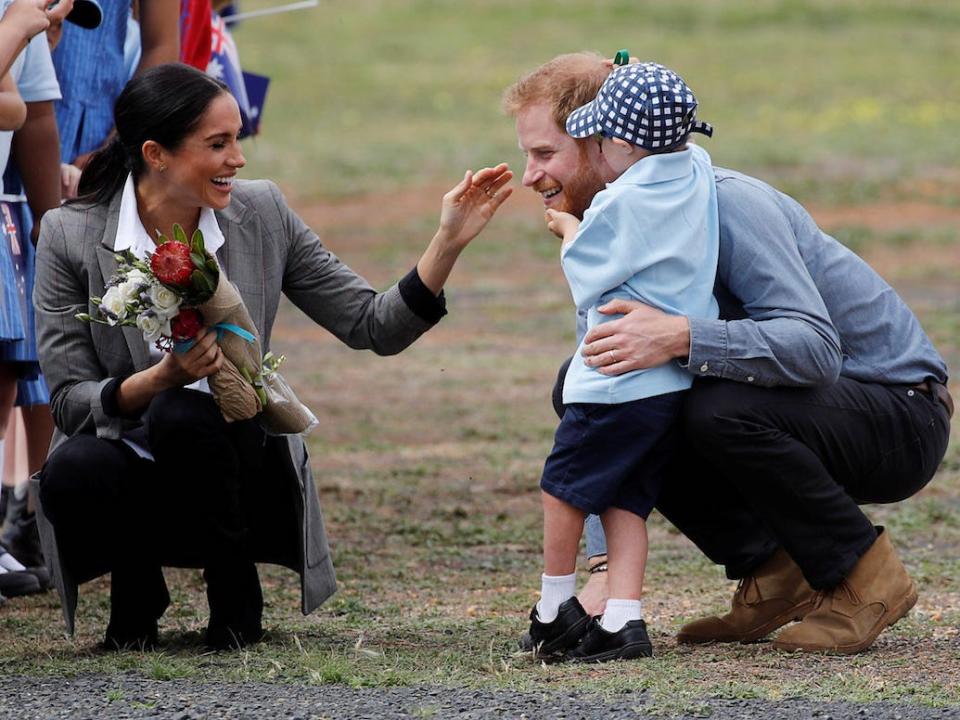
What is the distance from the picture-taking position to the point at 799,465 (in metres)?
4.20

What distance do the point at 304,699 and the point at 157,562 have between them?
2.69 ft

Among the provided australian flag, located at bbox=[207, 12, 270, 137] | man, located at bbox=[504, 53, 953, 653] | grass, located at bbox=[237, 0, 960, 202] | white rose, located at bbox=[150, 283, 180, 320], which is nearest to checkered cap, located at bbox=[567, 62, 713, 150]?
man, located at bbox=[504, 53, 953, 653]

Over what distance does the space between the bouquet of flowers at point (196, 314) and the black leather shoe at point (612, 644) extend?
86cm

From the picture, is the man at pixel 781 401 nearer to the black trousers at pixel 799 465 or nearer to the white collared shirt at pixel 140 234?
the black trousers at pixel 799 465

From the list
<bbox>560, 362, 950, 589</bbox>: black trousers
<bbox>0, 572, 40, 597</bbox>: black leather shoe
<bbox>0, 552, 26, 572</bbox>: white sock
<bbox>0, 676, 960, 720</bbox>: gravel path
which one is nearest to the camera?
<bbox>0, 676, 960, 720</bbox>: gravel path

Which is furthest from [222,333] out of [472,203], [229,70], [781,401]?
[229,70]

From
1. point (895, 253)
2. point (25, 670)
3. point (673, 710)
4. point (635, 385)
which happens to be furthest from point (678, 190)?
point (895, 253)

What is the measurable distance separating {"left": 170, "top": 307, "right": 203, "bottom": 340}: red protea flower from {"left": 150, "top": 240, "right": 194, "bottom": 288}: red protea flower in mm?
87

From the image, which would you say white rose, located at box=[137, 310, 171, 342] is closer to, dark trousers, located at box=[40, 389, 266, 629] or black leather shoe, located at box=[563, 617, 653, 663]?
dark trousers, located at box=[40, 389, 266, 629]

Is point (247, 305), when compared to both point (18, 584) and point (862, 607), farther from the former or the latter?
point (862, 607)

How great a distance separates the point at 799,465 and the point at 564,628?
0.65 m

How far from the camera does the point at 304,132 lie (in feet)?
77.8

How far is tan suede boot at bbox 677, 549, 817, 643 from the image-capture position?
4.47 meters

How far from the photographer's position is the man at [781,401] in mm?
4145
